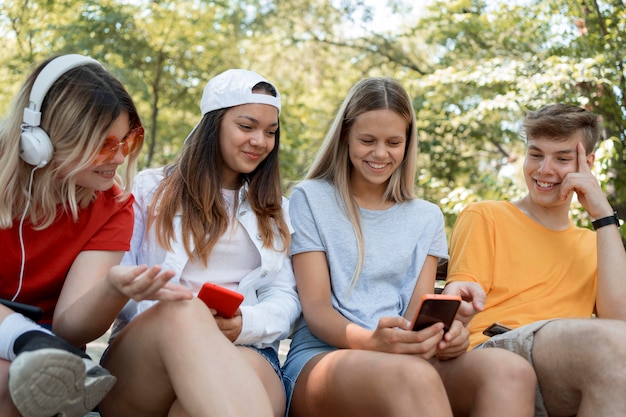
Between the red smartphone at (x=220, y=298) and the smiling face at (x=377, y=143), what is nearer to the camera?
the red smartphone at (x=220, y=298)

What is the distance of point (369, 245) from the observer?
306cm

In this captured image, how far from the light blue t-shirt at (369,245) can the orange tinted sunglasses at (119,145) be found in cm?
83

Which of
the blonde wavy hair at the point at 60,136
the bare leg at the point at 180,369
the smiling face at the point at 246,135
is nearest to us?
the bare leg at the point at 180,369

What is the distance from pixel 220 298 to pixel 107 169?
1.90ft

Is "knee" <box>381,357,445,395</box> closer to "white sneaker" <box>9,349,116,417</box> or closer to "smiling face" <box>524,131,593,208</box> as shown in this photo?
"white sneaker" <box>9,349,116,417</box>

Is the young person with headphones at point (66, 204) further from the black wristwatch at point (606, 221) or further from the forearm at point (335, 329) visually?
the black wristwatch at point (606, 221)

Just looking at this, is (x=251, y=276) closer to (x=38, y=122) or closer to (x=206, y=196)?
(x=206, y=196)

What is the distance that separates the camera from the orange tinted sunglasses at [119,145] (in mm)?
2377

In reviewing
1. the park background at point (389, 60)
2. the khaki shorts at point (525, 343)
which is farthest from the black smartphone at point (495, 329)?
the park background at point (389, 60)

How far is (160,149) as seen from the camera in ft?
48.5

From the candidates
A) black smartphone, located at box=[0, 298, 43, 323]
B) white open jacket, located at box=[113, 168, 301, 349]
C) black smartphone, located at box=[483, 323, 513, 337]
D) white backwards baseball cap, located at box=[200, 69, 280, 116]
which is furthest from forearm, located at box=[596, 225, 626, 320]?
black smartphone, located at box=[0, 298, 43, 323]

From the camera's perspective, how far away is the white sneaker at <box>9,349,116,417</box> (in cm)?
175

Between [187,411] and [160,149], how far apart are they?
43.1ft

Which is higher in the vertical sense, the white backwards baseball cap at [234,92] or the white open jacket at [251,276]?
the white backwards baseball cap at [234,92]
